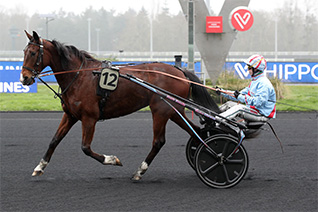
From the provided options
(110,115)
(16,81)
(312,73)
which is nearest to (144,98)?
(110,115)

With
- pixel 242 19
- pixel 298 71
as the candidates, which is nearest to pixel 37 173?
pixel 242 19

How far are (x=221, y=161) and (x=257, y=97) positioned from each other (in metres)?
0.82

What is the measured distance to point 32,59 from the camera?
19.5ft

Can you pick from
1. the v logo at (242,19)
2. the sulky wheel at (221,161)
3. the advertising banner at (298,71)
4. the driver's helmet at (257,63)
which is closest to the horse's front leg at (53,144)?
the sulky wheel at (221,161)

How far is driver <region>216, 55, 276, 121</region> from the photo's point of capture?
569 cm

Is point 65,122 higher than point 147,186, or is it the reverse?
point 65,122

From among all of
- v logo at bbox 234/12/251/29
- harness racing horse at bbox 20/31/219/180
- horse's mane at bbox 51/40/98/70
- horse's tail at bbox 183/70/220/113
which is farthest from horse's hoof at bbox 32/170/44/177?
v logo at bbox 234/12/251/29

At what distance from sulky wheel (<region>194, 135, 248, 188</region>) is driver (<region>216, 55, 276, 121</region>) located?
33 cm

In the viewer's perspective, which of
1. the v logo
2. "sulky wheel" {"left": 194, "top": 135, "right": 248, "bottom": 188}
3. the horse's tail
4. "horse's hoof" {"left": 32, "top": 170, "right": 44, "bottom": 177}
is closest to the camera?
"sulky wheel" {"left": 194, "top": 135, "right": 248, "bottom": 188}

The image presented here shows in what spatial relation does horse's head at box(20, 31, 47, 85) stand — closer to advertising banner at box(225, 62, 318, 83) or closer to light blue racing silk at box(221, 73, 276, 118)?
light blue racing silk at box(221, 73, 276, 118)

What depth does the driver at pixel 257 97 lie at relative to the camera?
569 cm

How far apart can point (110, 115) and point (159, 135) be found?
64cm

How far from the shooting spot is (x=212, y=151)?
5.71 meters

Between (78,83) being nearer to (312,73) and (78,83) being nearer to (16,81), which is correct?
(16,81)
